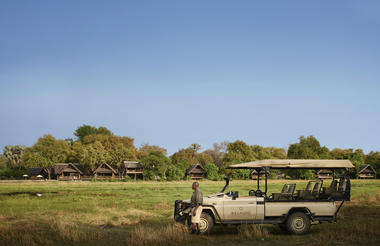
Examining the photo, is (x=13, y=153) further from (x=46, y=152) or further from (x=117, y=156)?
(x=117, y=156)

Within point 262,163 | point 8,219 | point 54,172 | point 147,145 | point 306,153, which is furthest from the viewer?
point 147,145

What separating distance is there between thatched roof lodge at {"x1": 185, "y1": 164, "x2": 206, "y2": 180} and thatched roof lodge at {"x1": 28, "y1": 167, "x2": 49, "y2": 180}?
120 ft

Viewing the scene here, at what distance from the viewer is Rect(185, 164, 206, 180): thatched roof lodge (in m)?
90.4

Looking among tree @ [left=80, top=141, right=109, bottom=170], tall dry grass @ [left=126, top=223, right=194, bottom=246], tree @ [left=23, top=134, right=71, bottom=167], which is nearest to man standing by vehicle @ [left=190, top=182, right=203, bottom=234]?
tall dry grass @ [left=126, top=223, right=194, bottom=246]

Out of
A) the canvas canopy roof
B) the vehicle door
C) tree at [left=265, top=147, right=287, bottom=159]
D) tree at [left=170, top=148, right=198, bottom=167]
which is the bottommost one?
the vehicle door

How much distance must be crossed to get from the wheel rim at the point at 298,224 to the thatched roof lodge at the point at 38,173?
91716 millimetres

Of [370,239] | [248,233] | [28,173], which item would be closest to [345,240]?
[370,239]

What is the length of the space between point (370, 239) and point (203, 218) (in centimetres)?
509

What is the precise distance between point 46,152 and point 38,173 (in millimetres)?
5762

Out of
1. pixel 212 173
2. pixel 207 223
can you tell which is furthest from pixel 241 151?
pixel 207 223

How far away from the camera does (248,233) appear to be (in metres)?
11.6

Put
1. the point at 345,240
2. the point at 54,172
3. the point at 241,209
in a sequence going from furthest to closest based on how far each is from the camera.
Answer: the point at 54,172, the point at 241,209, the point at 345,240

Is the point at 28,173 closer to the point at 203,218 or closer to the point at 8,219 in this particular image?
the point at 8,219

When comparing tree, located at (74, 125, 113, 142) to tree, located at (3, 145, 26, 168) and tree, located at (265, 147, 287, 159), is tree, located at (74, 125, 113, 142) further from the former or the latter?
tree, located at (265, 147, 287, 159)
